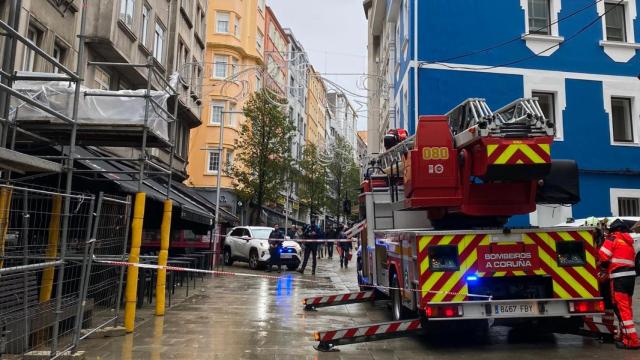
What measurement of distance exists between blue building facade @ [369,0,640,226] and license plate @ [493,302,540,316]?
1104 cm

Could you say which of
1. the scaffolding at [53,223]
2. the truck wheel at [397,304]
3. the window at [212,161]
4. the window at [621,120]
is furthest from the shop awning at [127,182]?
the window at [212,161]

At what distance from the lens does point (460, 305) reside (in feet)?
22.6

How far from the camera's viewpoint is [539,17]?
1827 cm

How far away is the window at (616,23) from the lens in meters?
18.4

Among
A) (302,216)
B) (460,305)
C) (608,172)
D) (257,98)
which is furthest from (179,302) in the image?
(302,216)

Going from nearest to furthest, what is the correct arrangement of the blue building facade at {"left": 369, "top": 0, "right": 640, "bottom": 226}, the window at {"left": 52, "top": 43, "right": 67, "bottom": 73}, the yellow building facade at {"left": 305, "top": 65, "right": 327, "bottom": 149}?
the window at {"left": 52, "top": 43, "right": 67, "bottom": 73}, the blue building facade at {"left": 369, "top": 0, "right": 640, "bottom": 226}, the yellow building facade at {"left": 305, "top": 65, "right": 327, "bottom": 149}

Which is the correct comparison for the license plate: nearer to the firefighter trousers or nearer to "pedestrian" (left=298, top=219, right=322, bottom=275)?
the firefighter trousers

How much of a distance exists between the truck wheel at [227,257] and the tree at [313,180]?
46.4 feet

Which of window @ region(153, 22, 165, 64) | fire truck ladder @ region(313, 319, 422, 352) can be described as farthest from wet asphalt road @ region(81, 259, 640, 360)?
window @ region(153, 22, 165, 64)

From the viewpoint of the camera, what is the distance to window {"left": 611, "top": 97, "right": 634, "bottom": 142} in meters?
18.0

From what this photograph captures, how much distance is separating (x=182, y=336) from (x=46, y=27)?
9062 mm

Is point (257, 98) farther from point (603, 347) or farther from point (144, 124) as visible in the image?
point (603, 347)

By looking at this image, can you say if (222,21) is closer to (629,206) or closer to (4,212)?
(629,206)

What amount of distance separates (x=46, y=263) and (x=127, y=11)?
13.6 meters
